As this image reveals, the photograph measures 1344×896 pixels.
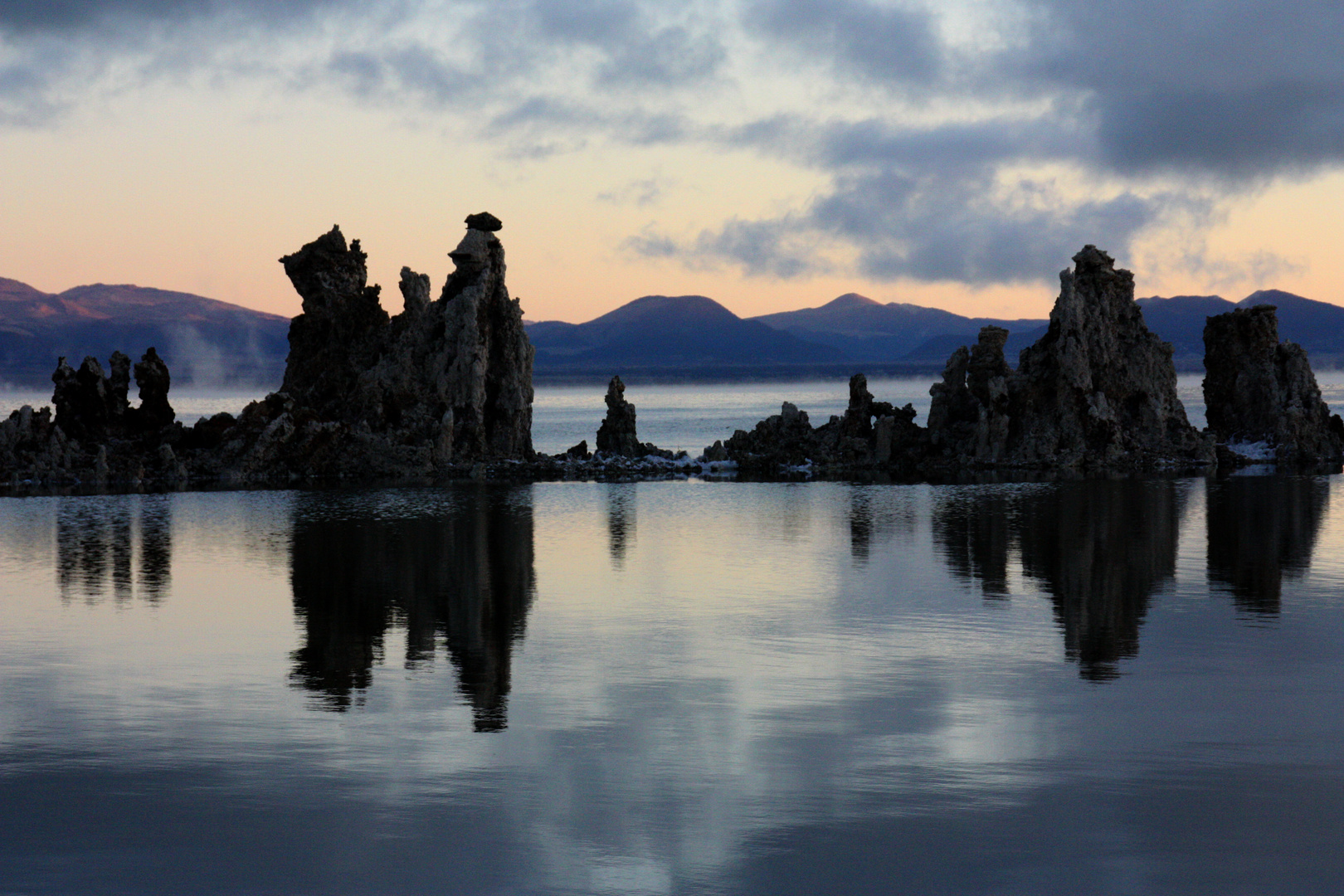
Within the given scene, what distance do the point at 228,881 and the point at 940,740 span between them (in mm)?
10582

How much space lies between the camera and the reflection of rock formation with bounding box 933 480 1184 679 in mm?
31484

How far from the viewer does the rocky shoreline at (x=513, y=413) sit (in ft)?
263

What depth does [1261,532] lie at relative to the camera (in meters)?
50.7

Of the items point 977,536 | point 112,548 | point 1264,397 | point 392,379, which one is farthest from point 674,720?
point 1264,397

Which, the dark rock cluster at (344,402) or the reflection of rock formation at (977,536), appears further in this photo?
the dark rock cluster at (344,402)

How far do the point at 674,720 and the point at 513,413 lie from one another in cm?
6431

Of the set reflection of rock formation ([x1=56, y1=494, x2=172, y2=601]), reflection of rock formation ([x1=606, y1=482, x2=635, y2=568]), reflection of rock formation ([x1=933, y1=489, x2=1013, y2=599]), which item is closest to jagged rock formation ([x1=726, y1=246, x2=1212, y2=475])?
reflection of rock formation ([x1=933, y1=489, x2=1013, y2=599])

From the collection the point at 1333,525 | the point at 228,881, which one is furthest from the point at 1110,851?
the point at 1333,525

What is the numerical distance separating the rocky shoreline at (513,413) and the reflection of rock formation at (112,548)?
44.2 feet

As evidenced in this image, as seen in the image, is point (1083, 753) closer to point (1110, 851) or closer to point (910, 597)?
point (1110, 851)

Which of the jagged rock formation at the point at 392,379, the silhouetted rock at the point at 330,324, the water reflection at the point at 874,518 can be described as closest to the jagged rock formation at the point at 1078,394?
the water reflection at the point at 874,518

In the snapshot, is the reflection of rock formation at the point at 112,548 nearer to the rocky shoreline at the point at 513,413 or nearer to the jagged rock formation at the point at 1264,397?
the rocky shoreline at the point at 513,413

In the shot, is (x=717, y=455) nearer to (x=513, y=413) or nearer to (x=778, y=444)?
(x=778, y=444)

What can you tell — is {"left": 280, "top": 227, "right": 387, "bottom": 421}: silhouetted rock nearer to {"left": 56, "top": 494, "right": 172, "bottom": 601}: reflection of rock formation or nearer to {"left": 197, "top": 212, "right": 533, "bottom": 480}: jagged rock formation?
{"left": 197, "top": 212, "right": 533, "bottom": 480}: jagged rock formation
